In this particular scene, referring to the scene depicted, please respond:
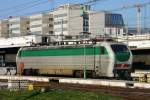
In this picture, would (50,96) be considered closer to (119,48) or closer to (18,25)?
(119,48)

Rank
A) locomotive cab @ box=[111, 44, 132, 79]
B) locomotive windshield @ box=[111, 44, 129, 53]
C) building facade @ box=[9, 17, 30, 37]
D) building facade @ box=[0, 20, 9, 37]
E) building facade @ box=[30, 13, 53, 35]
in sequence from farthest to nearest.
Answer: building facade @ box=[30, 13, 53, 35]
building facade @ box=[9, 17, 30, 37]
building facade @ box=[0, 20, 9, 37]
locomotive windshield @ box=[111, 44, 129, 53]
locomotive cab @ box=[111, 44, 132, 79]

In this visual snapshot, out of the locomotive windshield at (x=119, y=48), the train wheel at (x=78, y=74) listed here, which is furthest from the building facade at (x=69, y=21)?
the locomotive windshield at (x=119, y=48)

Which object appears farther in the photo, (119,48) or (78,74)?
(78,74)

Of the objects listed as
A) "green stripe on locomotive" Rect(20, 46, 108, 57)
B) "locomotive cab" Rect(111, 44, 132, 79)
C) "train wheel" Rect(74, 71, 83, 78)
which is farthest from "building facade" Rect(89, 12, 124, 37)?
"locomotive cab" Rect(111, 44, 132, 79)

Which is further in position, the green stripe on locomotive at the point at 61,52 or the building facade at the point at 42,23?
the building facade at the point at 42,23

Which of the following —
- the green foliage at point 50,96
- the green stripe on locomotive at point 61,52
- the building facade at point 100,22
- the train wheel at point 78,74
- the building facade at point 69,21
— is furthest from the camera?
the building facade at point 100,22

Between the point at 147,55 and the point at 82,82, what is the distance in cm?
1718

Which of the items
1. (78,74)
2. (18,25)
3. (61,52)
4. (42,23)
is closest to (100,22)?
(42,23)

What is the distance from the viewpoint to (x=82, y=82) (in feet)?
128

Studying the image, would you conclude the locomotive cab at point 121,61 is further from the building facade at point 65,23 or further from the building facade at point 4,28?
the building facade at point 4,28

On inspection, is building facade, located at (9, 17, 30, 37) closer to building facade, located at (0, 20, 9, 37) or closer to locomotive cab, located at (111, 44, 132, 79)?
building facade, located at (0, 20, 9, 37)

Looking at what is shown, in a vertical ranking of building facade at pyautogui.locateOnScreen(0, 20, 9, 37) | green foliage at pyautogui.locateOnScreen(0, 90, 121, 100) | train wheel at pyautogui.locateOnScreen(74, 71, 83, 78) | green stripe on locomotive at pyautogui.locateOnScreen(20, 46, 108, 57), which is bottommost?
train wheel at pyautogui.locateOnScreen(74, 71, 83, 78)

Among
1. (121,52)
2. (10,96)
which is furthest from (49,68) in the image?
(10,96)

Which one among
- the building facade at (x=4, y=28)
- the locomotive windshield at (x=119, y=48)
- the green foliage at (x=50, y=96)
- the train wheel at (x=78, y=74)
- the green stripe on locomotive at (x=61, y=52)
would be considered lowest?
the train wheel at (x=78, y=74)
